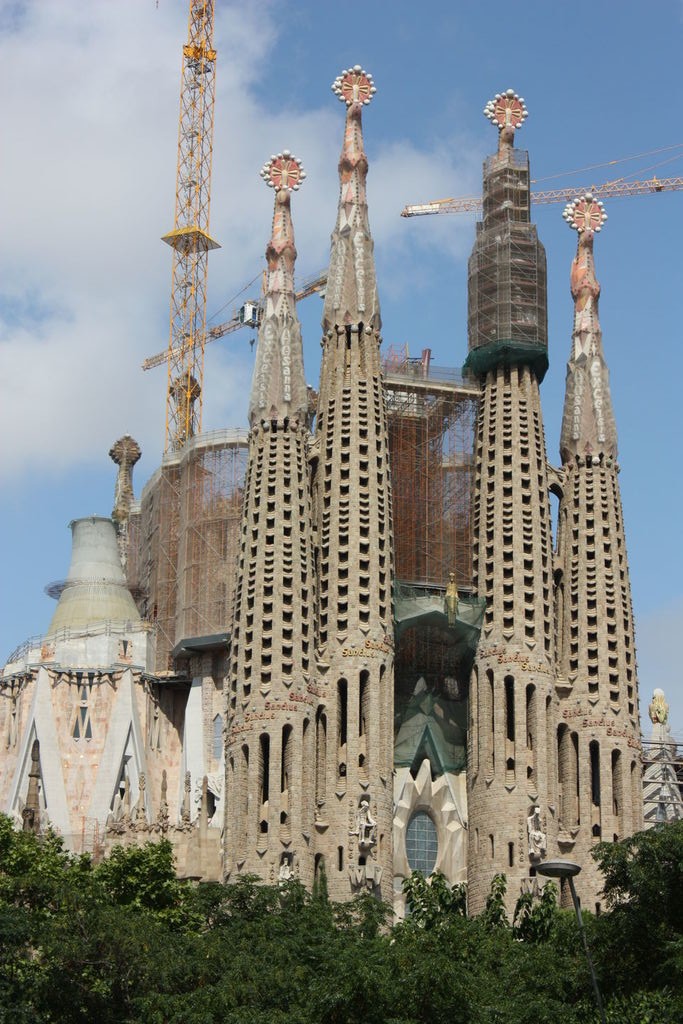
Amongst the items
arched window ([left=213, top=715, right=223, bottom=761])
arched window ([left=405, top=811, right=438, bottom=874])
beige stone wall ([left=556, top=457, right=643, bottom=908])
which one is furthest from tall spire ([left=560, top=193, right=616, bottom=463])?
arched window ([left=213, top=715, right=223, bottom=761])

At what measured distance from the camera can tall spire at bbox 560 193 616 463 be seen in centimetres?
7019

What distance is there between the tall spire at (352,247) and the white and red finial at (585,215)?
7088 millimetres

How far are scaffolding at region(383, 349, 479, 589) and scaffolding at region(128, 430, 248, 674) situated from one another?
6582mm

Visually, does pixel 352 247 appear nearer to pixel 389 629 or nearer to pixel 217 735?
pixel 389 629

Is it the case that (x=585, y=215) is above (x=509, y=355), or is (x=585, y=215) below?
above

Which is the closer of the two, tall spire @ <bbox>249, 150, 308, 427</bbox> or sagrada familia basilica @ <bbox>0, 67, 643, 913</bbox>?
sagrada familia basilica @ <bbox>0, 67, 643, 913</bbox>

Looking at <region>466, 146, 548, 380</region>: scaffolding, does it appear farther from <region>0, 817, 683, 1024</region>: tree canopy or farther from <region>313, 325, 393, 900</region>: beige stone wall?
<region>0, 817, 683, 1024</region>: tree canopy

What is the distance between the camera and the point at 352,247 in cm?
6994

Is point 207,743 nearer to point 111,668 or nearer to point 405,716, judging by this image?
point 111,668

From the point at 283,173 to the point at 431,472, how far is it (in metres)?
10.8

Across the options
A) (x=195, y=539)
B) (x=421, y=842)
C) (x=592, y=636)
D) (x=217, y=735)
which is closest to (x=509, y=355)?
(x=592, y=636)

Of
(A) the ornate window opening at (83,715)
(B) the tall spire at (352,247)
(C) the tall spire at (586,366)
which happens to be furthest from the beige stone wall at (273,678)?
(A) the ornate window opening at (83,715)

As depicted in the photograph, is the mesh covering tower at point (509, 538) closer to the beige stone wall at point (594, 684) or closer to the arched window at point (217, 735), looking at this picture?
the beige stone wall at point (594, 684)

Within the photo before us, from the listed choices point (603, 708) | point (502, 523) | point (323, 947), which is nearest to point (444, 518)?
point (502, 523)
